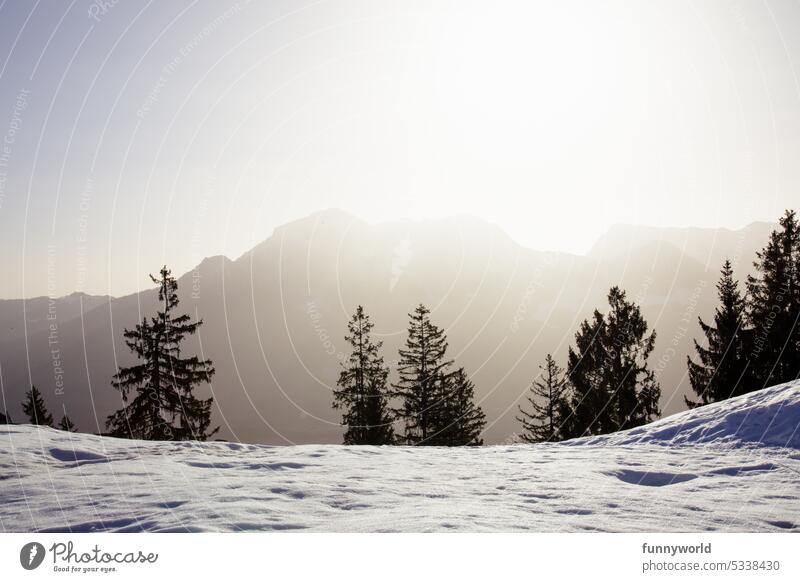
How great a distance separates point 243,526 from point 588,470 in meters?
6.39

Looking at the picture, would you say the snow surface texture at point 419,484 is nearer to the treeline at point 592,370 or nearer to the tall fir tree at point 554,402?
the treeline at point 592,370

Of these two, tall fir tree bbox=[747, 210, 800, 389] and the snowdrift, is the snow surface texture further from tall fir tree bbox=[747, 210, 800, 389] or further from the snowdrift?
tall fir tree bbox=[747, 210, 800, 389]

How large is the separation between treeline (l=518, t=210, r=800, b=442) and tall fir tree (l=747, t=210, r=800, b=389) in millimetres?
54

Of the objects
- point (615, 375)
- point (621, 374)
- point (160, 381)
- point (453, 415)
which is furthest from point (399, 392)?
point (160, 381)

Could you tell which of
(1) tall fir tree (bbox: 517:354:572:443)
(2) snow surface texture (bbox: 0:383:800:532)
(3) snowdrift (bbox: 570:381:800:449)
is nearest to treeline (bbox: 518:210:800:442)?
(1) tall fir tree (bbox: 517:354:572:443)

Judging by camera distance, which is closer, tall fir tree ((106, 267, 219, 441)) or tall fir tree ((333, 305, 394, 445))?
tall fir tree ((106, 267, 219, 441))

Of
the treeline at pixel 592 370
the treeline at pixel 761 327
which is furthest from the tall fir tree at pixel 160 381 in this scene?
the treeline at pixel 761 327

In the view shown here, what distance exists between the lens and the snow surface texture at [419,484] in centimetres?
703

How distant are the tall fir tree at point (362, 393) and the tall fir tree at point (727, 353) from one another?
2089 centimetres
